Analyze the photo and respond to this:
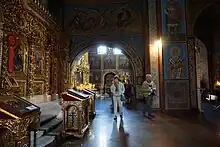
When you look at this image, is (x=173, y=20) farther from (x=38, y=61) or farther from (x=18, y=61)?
(x=18, y=61)

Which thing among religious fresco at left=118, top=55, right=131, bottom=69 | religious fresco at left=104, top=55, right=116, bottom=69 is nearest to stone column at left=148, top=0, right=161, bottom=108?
religious fresco at left=118, top=55, right=131, bottom=69

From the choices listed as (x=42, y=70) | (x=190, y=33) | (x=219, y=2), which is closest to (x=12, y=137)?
(x=42, y=70)

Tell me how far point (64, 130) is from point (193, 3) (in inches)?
375

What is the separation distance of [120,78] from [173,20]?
4.00 meters

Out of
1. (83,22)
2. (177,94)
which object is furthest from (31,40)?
(177,94)

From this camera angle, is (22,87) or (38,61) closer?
(22,87)

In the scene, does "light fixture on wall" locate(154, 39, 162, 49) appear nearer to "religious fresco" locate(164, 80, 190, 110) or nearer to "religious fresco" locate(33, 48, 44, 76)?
"religious fresco" locate(164, 80, 190, 110)

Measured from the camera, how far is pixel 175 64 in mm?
9312

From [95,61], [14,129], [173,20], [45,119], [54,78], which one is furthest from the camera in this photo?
[95,61]

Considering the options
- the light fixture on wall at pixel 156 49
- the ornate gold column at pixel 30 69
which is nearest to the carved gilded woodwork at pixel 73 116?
the ornate gold column at pixel 30 69

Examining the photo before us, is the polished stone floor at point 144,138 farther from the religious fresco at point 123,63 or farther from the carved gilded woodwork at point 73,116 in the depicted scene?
the religious fresco at point 123,63

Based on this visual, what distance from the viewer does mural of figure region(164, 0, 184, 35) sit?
31.0ft

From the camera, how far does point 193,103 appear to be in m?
9.11

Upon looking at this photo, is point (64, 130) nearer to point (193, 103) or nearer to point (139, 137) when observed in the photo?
point (139, 137)
